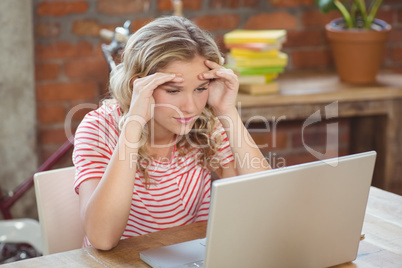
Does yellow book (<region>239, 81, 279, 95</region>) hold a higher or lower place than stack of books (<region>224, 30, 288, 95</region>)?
lower

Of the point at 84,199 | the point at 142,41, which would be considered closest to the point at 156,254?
the point at 84,199

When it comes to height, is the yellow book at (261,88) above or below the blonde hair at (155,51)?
below

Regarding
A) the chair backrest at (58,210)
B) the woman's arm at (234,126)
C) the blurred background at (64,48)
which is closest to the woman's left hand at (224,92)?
the woman's arm at (234,126)

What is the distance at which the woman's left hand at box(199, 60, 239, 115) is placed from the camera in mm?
1640

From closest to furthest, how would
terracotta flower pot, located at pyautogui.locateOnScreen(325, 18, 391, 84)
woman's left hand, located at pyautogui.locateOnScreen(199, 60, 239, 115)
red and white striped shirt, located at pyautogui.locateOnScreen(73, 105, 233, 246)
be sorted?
red and white striped shirt, located at pyautogui.locateOnScreen(73, 105, 233, 246) < woman's left hand, located at pyautogui.locateOnScreen(199, 60, 239, 115) < terracotta flower pot, located at pyautogui.locateOnScreen(325, 18, 391, 84)

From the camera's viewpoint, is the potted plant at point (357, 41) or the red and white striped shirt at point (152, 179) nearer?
the red and white striped shirt at point (152, 179)

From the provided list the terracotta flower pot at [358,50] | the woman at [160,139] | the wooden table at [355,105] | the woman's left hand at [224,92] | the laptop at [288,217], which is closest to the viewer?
the laptop at [288,217]

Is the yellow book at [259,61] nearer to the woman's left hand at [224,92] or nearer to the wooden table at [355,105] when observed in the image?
the wooden table at [355,105]

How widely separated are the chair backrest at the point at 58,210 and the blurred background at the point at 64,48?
967 millimetres

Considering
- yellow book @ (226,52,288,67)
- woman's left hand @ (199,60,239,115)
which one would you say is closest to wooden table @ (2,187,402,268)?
woman's left hand @ (199,60,239,115)

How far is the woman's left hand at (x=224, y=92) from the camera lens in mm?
1640

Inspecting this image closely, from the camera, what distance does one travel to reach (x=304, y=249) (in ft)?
3.80

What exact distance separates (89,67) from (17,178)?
51 centimetres

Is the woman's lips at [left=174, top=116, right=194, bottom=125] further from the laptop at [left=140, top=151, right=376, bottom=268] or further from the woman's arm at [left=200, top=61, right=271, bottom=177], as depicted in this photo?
the laptop at [left=140, top=151, right=376, bottom=268]
